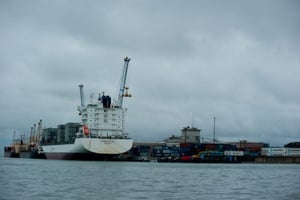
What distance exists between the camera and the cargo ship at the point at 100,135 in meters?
77.5

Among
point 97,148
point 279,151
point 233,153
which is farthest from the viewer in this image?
point 279,151

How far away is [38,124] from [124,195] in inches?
4217

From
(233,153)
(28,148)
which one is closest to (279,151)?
(233,153)

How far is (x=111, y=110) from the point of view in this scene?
8431 centimetres

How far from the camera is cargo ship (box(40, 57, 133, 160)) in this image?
7750cm

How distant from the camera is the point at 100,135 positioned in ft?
268

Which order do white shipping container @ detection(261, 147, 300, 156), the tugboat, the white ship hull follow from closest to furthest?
the white ship hull < the tugboat < white shipping container @ detection(261, 147, 300, 156)

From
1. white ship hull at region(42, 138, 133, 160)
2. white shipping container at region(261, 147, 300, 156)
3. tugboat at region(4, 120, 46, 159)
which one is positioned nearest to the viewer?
white ship hull at region(42, 138, 133, 160)

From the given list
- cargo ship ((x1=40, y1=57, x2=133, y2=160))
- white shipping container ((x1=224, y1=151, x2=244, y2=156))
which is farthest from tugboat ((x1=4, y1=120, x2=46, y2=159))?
white shipping container ((x1=224, y1=151, x2=244, y2=156))

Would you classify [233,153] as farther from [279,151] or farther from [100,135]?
[100,135]

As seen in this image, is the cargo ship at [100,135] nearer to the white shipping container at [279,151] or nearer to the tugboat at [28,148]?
the tugboat at [28,148]

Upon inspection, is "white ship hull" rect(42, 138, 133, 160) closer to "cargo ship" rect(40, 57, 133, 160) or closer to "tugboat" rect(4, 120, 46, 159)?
"cargo ship" rect(40, 57, 133, 160)

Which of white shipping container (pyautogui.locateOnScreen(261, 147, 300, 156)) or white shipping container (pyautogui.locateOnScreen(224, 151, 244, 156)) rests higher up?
white shipping container (pyautogui.locateOnScreen(261, 147, 300, 156))

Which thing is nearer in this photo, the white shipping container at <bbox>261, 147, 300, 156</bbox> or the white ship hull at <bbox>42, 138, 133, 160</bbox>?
the white ship hull at <bbox>42, 138, 133, 160</bbox>
